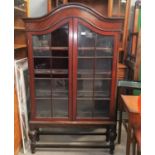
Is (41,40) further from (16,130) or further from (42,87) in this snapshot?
(16,130)

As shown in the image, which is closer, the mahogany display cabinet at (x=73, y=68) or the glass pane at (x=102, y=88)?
the mahogany display cabinet at (x=73, y=68)

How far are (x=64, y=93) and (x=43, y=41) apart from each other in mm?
596

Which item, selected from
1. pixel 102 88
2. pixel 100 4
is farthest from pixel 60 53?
pixel 100 4

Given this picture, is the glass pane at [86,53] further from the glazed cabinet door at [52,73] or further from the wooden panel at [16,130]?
the wooden panel at [16,130]

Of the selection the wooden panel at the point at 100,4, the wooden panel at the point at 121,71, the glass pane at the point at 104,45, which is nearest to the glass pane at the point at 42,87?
the glass pane at the point at 104,45

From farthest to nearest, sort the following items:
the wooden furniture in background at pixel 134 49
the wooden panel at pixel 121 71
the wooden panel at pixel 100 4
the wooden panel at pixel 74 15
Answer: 1. the wooden panel at pixel 100 4
2. the wooden panel at pixel 121 71
3. the wooden furniture in background at pixel 134 49
4. the wooden panel at pixel 74 15

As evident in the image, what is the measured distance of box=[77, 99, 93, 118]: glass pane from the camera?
2180 mm

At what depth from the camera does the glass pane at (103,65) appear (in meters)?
2.06

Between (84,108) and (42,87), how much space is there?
52 centimetres

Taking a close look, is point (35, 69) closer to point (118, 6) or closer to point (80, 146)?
point (80, 146)

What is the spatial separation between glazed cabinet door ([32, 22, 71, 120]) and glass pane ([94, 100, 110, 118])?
0.31 metres
